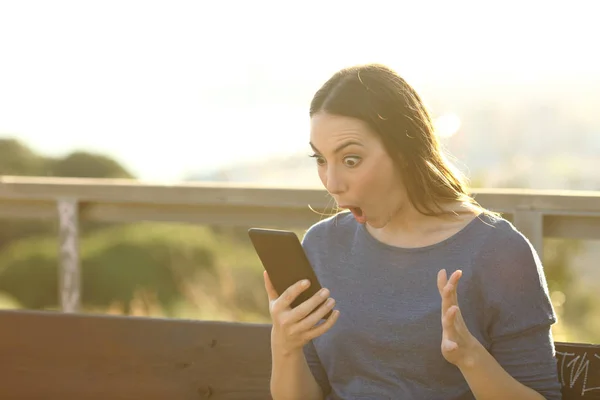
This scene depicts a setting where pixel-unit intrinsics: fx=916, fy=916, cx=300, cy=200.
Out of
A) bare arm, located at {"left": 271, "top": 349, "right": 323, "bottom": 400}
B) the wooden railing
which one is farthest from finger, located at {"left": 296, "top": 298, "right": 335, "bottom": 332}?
the wooden railing

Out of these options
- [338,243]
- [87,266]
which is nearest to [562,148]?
[87,266]

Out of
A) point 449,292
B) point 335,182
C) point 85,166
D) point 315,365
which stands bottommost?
point 85,166

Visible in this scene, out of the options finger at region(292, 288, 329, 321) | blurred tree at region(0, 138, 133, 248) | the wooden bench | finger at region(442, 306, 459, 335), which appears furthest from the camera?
blurred tree at region(0, 138, 133, 248)

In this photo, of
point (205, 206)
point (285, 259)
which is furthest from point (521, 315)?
point (205, 206)

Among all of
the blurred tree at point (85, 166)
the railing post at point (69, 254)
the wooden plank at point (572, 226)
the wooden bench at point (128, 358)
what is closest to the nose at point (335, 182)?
the wooden bench at point (128, 358)

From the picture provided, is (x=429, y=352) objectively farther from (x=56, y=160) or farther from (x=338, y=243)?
(x=56, y=160)

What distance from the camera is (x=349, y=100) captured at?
2.18m

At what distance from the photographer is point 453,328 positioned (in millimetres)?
1874

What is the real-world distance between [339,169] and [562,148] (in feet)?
27.0

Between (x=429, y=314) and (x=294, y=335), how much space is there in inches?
13.1

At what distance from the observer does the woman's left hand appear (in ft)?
6.09

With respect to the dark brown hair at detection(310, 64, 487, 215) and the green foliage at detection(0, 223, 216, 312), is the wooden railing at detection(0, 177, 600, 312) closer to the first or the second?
the dark brown hair at detection(310, 64, 487, 215)

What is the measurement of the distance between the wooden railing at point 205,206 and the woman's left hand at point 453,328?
1461 millimetres

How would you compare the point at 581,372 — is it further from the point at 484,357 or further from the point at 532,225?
the point at 532,225
